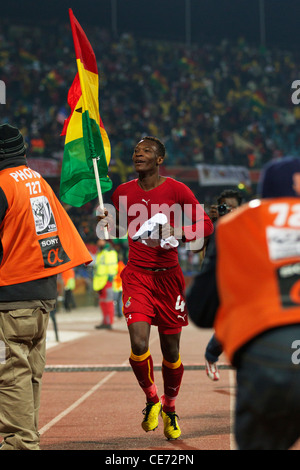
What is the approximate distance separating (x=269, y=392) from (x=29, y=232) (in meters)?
2.67

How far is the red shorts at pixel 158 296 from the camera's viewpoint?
5.86 meters

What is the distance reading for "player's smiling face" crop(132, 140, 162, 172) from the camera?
19.6ft

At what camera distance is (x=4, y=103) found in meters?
26.2

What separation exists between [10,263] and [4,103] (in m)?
22.4

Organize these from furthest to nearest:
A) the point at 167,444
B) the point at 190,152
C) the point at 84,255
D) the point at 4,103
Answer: the point at 190,152 < the point at 4,103 < the point at 167,444 < the point at 84,255

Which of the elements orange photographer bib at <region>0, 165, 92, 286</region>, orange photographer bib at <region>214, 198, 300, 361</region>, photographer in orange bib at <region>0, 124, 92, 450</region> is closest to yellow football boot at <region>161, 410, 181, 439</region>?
photographer in orange bib at <region>0, 124, 92, 450</region>

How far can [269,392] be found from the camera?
2441 millimetres

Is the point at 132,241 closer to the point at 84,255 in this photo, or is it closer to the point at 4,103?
the point at 84,255
